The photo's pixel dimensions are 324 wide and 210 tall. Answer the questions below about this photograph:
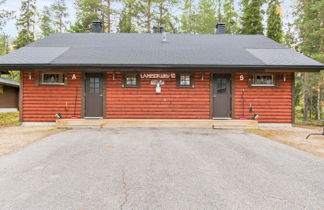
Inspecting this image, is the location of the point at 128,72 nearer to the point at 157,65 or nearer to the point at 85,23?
the point at 157,65

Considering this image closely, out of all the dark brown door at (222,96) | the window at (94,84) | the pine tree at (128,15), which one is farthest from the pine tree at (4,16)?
the dark brown door at (222,96)

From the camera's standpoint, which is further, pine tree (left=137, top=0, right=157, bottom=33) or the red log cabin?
pine tree (left=137, top=0, right=157, bottom=33)

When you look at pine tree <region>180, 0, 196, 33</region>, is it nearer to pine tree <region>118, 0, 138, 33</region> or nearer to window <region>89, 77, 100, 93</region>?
pine tree <region>118, 0, 138, 33</region>

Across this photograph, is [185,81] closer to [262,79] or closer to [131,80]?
[131,80]

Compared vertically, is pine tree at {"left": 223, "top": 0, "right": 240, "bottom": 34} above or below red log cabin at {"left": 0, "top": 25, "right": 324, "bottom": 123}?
above

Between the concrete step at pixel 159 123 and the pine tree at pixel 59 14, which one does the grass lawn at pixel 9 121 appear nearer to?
the concrete step at pixel 159 123

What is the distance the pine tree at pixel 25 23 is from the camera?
2252cm

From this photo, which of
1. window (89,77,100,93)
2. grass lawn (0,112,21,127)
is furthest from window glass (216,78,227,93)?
grass lawn (0,112,21,127)

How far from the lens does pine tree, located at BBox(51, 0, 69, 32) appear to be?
2811cm

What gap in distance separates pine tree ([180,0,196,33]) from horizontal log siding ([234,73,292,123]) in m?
15.6

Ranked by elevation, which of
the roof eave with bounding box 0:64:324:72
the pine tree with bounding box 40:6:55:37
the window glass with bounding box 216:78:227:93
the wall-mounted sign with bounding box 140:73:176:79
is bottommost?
the window glass with bounding box 216:78:227:93

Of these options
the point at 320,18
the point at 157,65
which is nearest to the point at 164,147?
the point at 157,65

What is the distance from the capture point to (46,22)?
27.7m

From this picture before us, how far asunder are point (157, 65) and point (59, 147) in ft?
16.7
